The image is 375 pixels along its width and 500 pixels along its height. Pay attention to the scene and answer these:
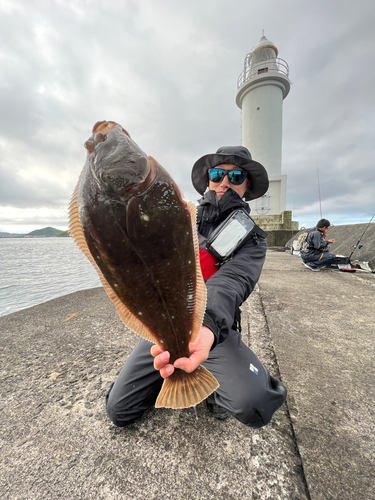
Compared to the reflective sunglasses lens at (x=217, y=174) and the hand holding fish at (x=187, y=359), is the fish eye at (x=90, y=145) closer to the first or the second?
the hand holding fish at (x=187, y=359)

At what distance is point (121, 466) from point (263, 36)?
3388 cm

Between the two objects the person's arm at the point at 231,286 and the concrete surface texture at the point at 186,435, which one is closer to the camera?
the concrete surface texture at the point at 186,435

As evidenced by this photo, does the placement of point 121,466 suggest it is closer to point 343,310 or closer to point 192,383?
point 192,383

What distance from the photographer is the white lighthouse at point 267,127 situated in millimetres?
18094

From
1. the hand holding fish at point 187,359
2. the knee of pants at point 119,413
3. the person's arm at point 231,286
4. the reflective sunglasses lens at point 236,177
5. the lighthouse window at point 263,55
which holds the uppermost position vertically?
the lighthouse window at point 263,55

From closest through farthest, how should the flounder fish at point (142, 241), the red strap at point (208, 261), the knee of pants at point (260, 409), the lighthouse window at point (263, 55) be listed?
1. the flounder fish at point (142, 241)
2. the knee of pants at point (260, 409)
3. the red strap at point (208, 261)
4. the lighthouse window at point (263, 55)

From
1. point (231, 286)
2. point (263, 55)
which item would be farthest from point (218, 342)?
point (263, 55)

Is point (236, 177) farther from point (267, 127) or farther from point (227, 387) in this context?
point (267, 127)

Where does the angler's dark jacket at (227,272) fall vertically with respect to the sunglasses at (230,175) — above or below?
below

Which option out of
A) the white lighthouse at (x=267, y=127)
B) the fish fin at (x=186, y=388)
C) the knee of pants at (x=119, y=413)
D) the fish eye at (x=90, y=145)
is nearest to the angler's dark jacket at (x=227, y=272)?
the fish fin at (x=186, y=388)

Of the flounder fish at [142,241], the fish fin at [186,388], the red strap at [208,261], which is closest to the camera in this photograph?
the flounder fish at [142,241]

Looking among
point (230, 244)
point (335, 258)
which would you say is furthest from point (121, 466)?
point (335, 258)

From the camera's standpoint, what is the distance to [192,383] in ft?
4.40

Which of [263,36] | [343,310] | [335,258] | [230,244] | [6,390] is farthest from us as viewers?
[263,36]
